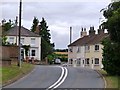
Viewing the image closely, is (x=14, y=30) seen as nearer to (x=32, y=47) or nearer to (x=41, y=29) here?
(x=32, y=47)

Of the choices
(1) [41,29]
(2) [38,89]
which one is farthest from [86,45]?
(2) [38,89]

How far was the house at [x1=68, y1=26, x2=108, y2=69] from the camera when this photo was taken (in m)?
80.0

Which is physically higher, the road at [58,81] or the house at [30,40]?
the house at [30,40]

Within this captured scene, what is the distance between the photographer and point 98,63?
7956 centimetres

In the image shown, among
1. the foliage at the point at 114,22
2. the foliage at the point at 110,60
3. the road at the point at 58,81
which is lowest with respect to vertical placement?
the road at the point at 58,81

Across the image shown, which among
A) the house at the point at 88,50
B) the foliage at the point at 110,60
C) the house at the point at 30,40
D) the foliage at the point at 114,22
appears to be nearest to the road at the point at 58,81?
the foliage at the point at 110,60

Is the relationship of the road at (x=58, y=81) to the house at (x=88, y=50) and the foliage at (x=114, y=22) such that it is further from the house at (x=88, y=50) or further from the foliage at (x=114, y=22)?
the house at (x=88, y=50)

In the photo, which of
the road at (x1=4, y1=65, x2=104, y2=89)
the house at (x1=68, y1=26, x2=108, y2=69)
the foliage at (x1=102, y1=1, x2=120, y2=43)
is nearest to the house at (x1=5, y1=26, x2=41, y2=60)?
the house at (x1=68, y1=26, x2=108, y2=69)

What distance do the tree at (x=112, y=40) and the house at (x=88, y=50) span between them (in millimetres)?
33604

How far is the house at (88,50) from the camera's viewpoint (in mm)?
80000

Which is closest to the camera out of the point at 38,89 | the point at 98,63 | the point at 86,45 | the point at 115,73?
the point at 38,89

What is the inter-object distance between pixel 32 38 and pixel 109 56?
50055mm

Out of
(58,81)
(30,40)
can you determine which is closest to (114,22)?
(58,81)

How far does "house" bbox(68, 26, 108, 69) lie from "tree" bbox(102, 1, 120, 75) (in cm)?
3360
